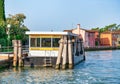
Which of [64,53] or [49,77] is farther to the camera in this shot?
[64,53]

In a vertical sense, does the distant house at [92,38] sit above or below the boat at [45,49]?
above

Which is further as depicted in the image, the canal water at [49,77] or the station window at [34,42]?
the station window at [34,42]

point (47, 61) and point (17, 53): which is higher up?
point (17, 53)

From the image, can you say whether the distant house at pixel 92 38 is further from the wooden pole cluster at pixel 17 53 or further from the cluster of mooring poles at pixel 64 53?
the cluster of mooring poles at pixel 64 53

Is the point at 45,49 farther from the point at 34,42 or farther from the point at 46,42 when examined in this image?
the point at 34,42

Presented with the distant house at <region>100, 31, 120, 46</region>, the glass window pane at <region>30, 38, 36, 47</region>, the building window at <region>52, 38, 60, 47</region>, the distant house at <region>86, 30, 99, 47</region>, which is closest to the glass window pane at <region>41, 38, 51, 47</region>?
the building window at <region>52, 38, 60, 47</region>

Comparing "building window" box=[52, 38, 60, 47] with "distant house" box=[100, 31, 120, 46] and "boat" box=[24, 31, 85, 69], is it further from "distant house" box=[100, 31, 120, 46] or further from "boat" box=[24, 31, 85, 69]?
"distant house" box=[100, 31, 120, 46]

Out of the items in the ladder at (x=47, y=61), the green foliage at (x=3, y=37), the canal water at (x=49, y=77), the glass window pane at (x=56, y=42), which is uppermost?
the green foliage at (x=3, y=37)

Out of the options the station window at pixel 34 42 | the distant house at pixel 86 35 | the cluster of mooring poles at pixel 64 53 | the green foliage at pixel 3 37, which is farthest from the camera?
the distant house at pixel 86 35

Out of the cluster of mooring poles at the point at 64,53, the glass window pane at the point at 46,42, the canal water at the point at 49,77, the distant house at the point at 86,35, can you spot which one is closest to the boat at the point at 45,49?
the glass window pane at the point at 46,42

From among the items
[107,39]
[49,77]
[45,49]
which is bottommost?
[49,77]

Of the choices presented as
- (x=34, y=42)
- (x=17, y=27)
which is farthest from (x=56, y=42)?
(x=17, y=27)

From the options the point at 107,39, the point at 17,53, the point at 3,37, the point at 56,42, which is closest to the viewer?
the point at 17,53

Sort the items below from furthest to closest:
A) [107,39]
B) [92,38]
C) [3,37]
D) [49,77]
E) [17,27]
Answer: [107,39]
[92,38]
[17,27]
[3,37]
[49,77]
